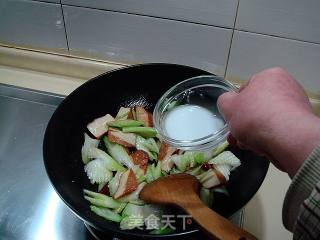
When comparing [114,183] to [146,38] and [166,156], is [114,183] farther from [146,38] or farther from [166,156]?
[146,38]

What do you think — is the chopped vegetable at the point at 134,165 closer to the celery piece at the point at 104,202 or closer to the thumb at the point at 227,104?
the celery piece at the point at 104,202

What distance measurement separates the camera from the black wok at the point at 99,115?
1.90ft

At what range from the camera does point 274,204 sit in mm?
747

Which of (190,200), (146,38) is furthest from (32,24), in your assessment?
(190,200)

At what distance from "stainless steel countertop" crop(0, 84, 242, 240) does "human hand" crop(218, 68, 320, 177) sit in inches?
11.3

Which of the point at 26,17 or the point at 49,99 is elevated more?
the point at 26,17

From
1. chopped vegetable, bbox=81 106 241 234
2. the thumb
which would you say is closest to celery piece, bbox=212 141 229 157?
chopped vegetable, bbox=81 106 241 234

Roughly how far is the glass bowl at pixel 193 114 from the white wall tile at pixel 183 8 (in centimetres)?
15

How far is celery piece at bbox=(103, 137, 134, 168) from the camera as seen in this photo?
72 cm

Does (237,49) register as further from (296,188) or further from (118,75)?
(296,188)

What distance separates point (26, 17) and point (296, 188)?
0.77 meters

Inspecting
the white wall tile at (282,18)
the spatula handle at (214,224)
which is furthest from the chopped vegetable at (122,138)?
the white wall tile at (282,18)

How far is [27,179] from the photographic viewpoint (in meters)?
0.80

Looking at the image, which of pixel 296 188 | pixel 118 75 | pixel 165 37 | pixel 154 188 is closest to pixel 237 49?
pixel 165 37
